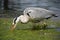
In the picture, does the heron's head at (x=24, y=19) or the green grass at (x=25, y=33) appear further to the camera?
the heron's head at (x=24, y=19)

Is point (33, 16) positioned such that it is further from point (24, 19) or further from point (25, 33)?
point (25, 33)

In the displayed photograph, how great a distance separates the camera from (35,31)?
31.9 feet

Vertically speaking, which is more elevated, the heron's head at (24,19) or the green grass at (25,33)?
the heron's head at (24,19)

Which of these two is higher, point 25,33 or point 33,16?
point 33,16

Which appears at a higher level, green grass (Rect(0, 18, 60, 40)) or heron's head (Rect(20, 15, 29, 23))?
heron's head (Rect(20, 15, 29, 23))

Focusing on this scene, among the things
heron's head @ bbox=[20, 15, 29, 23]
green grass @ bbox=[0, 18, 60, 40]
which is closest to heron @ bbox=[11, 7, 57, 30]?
heron's head @ bbox=[20, 15, 29, 23]

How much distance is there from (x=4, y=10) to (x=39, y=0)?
4.36m

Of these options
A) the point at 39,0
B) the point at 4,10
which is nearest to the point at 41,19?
the point at 4,10

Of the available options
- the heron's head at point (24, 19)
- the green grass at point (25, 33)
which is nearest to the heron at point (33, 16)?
the heron's head at point (24, 19)

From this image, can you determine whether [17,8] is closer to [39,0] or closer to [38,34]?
[39,0]

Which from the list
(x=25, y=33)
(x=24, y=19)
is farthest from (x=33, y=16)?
(x=25, y=33)

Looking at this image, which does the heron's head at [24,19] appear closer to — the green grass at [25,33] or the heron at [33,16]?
the heron at [33,16]

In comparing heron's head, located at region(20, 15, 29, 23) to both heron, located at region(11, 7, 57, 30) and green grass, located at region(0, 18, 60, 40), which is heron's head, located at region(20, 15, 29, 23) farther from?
green grass, located at region(0, 18, 60, 40)

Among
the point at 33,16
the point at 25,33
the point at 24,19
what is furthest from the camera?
the point at 24,19
